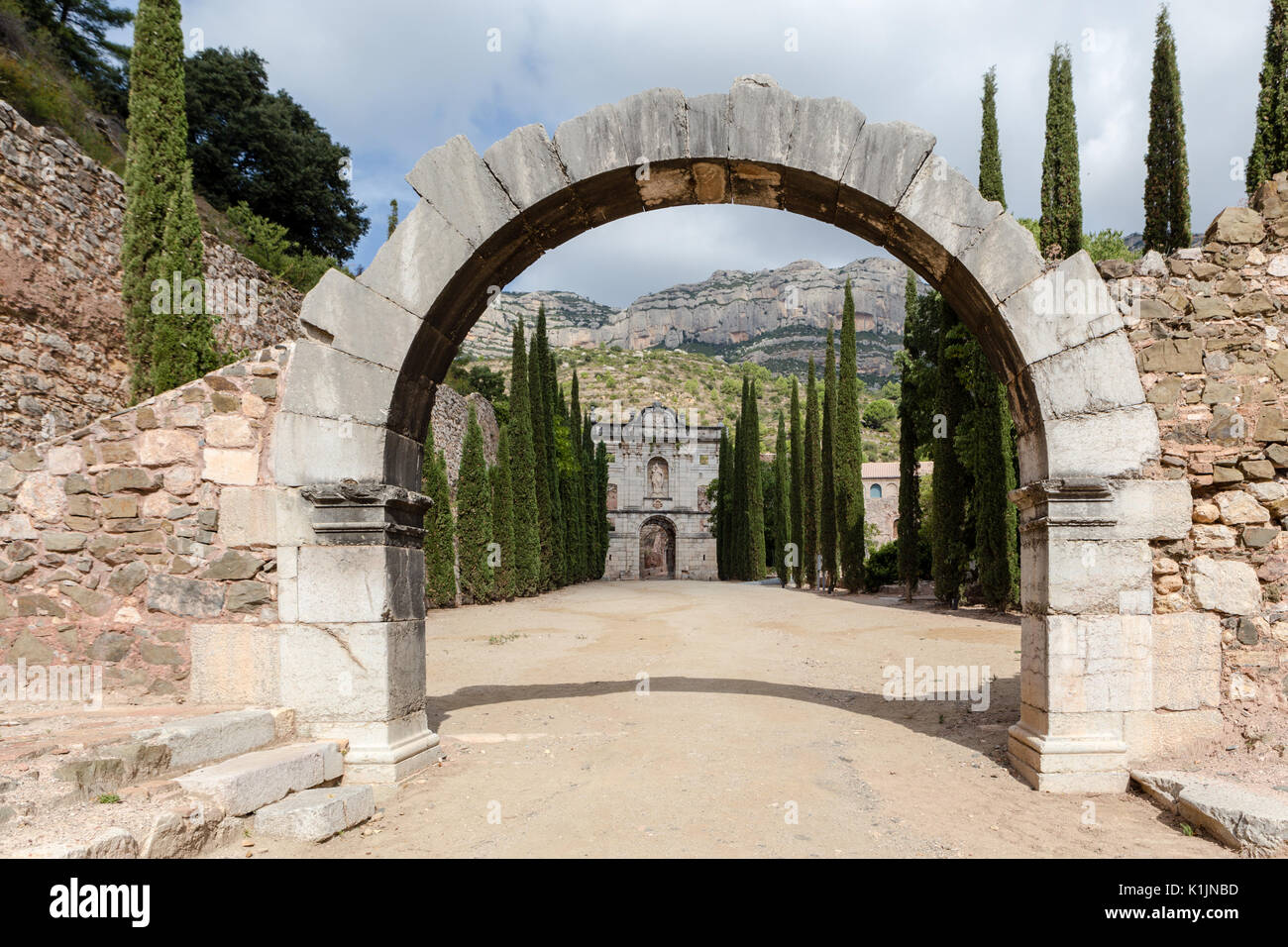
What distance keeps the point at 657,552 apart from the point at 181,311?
128 feet

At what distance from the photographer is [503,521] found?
19.2 metres

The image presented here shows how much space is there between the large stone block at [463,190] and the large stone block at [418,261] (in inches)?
2.9

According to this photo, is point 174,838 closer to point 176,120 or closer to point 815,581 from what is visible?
point 176,120

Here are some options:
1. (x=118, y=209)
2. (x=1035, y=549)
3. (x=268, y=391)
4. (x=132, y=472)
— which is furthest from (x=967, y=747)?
(x=118, y=209)

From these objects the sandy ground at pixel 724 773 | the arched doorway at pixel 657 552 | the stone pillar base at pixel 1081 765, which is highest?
the stone pillar base at pixel 1081 765

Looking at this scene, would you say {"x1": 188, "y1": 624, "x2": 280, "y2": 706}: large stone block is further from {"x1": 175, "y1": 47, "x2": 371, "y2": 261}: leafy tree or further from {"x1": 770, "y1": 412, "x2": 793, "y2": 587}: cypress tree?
{"x1": 770, "y1": 412, "x2": 793, "y2": 587}: cypress tree

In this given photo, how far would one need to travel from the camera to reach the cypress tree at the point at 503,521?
18766 mm

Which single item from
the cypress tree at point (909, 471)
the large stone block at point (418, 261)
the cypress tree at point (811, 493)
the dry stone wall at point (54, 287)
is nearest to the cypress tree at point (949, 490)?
the cypress tree at point (909, 471)

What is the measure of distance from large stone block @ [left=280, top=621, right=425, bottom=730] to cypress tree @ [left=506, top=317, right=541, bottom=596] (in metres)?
15.7

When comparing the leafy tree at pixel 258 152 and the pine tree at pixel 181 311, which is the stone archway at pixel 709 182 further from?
the leafy tree at pixel 258 152

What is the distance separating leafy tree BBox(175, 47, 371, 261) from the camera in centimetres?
1908

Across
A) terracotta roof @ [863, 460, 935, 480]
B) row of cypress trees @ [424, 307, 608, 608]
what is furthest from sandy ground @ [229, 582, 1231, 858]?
terracotta roof @ [863, 460, 935, 480]

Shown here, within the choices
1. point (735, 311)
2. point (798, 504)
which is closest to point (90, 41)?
point (798, 504)

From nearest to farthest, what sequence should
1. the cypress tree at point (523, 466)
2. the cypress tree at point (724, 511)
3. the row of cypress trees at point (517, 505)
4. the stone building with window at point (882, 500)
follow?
the row of cypress trees at point (517, 505)
the cypress tree at point (523, 466)
the cypress tree at point (724, 511)
the stone building with window at point (882, 500)
